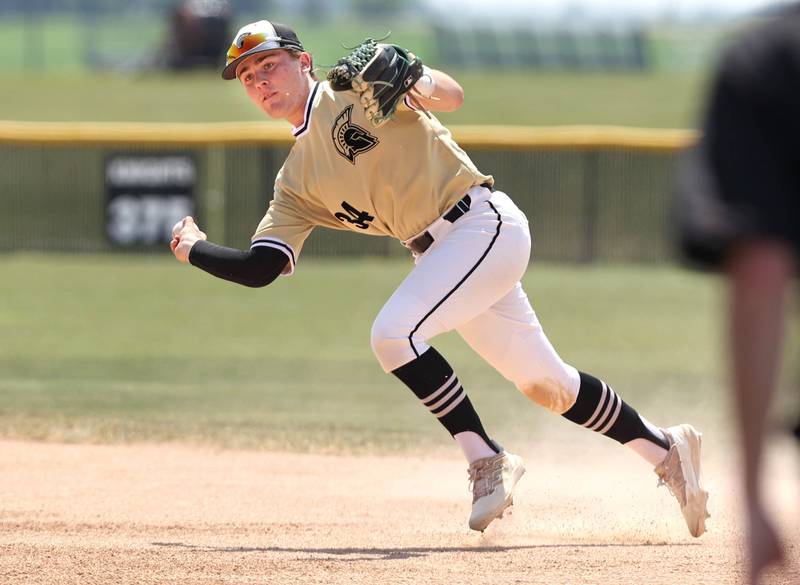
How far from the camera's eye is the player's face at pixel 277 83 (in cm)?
487

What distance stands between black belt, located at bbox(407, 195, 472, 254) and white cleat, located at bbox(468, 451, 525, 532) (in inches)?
32.1

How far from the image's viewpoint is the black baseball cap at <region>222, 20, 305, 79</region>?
480cm

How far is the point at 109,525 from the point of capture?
5074mm

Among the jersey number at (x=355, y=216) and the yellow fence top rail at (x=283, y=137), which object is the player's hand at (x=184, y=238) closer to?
the jersey number at (x=355, y=216)

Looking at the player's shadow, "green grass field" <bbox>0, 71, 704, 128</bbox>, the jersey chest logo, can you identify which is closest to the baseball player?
the jersey chest logo

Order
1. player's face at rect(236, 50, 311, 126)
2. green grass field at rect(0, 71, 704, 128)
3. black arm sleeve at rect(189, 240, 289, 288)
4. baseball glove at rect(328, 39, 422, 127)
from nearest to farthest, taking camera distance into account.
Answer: baseball glove at rect(328, 39, 422, 127)
player's face at rect(236, 50, 311, 126)
black arm sleeve at rect(189, 240, 289, 288)
green grass field at rect(0, 71, 704, 128)

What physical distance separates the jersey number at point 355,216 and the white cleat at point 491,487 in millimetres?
977

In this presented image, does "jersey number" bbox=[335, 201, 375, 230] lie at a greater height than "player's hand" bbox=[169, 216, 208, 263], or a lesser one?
greater

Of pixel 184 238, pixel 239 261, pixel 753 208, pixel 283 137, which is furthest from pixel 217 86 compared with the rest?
pixel 753 208

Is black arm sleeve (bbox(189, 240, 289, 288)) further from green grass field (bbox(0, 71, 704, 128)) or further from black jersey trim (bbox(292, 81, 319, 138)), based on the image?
green grass field (bbox(0, 71, 704, 128))

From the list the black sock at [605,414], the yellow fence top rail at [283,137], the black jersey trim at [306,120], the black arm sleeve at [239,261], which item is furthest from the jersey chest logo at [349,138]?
the yellow fence top rail at [283,137]

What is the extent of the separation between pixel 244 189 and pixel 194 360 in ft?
21.9

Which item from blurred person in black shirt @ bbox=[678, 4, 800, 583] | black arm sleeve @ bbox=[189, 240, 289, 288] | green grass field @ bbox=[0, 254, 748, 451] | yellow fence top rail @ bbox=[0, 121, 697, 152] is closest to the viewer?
blurred person in black shirt @ bbox=[678, 4, 800, 583]

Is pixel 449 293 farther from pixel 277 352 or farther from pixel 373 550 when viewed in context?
pixel 277 352
